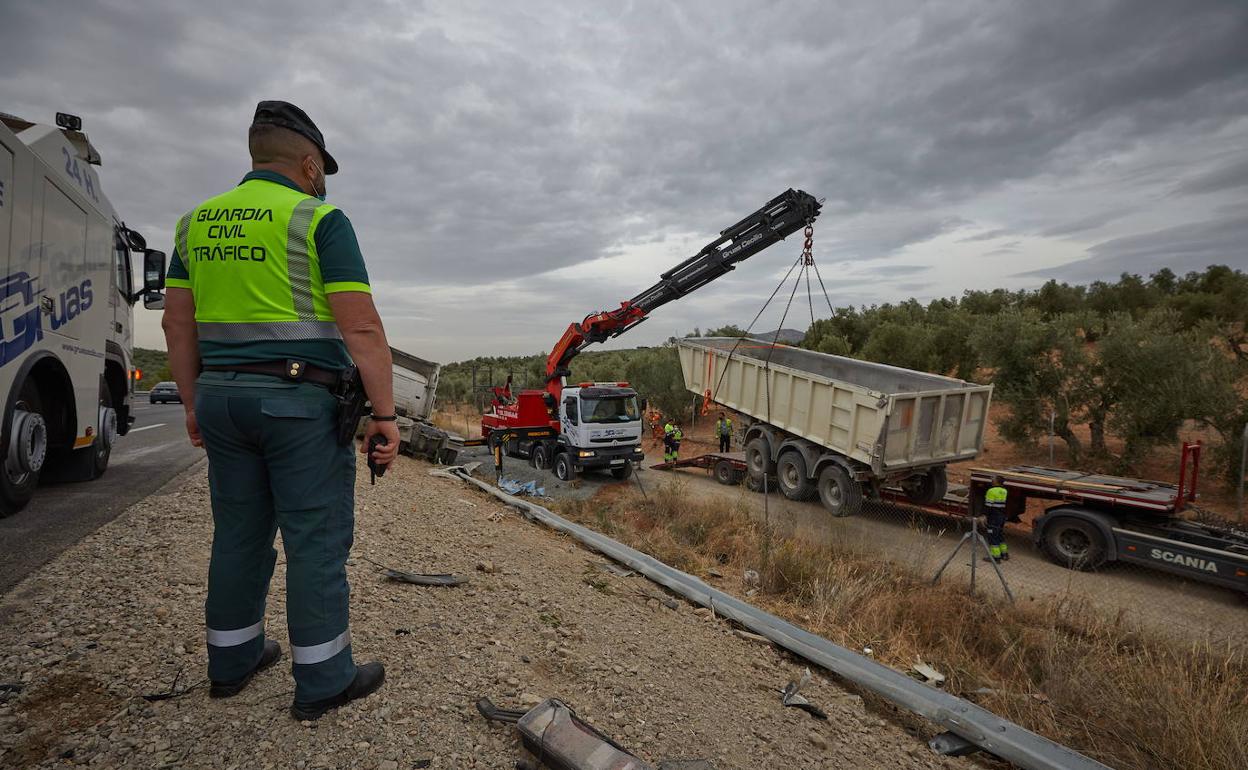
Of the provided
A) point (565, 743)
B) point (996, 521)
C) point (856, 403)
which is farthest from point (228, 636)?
point (856, 403)

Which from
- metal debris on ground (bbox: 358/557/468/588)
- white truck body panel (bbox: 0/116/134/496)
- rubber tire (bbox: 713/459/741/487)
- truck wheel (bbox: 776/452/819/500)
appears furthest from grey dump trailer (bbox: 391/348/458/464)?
metal debris on ground (bbox: 358/557/468/588)

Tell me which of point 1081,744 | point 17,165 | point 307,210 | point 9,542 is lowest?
point 1081,744

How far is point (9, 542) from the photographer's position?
4031 millimetres

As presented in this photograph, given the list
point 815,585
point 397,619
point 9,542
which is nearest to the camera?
point 397,619

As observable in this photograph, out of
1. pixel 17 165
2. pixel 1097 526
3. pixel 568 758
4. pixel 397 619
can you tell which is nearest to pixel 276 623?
pixel 397 619

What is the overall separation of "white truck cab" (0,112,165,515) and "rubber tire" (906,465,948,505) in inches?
446

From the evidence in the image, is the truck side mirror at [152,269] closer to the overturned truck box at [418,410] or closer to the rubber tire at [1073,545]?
the overturned truck box at [418,410]

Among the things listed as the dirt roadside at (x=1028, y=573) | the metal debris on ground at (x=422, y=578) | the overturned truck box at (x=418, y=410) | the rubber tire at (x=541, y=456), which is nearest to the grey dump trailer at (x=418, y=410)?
the overturned truck box at (x=418, y=410)

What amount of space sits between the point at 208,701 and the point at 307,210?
6.23 feet

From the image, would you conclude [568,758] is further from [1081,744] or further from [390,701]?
[1081,744]

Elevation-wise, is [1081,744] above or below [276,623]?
below

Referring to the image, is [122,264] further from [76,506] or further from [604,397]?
[604,397]

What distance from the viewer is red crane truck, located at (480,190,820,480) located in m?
10.4

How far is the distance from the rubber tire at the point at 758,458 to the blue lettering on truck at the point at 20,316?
35.2 feet
